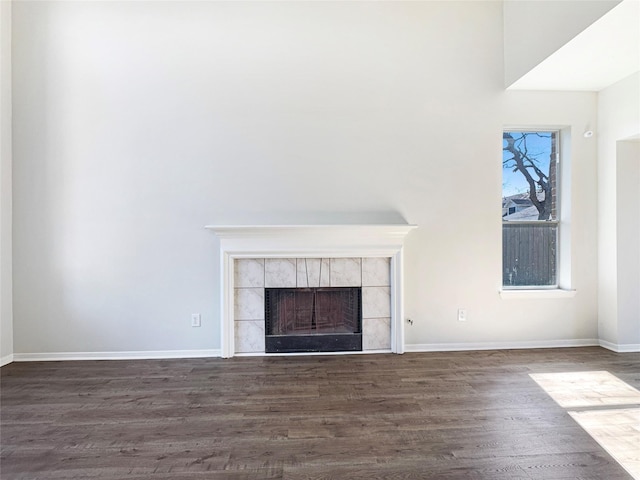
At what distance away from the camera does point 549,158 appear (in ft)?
12.1

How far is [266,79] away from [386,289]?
7.85 ft

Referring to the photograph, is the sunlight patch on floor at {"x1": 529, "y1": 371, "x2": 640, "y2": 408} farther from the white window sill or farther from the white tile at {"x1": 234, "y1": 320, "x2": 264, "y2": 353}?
the white tile at {"x1": 234, "y1": 320, "x2": 264, "y2": 353}

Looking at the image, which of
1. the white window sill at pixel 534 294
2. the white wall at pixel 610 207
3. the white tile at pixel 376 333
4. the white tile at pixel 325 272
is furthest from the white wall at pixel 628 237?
the white tile at pixel 325 272

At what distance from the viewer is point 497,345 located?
3.49 meters

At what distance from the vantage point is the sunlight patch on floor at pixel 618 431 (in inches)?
70.1

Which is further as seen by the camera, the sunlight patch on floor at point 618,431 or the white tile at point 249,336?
the white tile at point 249,336

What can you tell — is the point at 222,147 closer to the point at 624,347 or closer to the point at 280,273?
the point at 280,273

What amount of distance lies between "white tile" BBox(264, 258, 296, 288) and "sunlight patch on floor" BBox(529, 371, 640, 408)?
2233 mm

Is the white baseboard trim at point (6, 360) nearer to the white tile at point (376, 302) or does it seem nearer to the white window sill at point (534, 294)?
the white tile at point (376, 302)

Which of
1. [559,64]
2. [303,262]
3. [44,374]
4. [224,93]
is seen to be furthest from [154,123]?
[559,64]

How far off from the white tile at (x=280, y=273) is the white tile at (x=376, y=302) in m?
0.74

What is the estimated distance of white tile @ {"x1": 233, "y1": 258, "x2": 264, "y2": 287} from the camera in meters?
3.36

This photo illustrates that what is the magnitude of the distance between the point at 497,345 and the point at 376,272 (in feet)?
4.76

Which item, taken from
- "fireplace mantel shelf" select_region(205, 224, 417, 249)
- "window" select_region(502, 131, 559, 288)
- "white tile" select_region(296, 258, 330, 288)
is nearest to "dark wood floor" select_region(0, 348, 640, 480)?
"white tile" select_region(296, 258, 330, 288)
